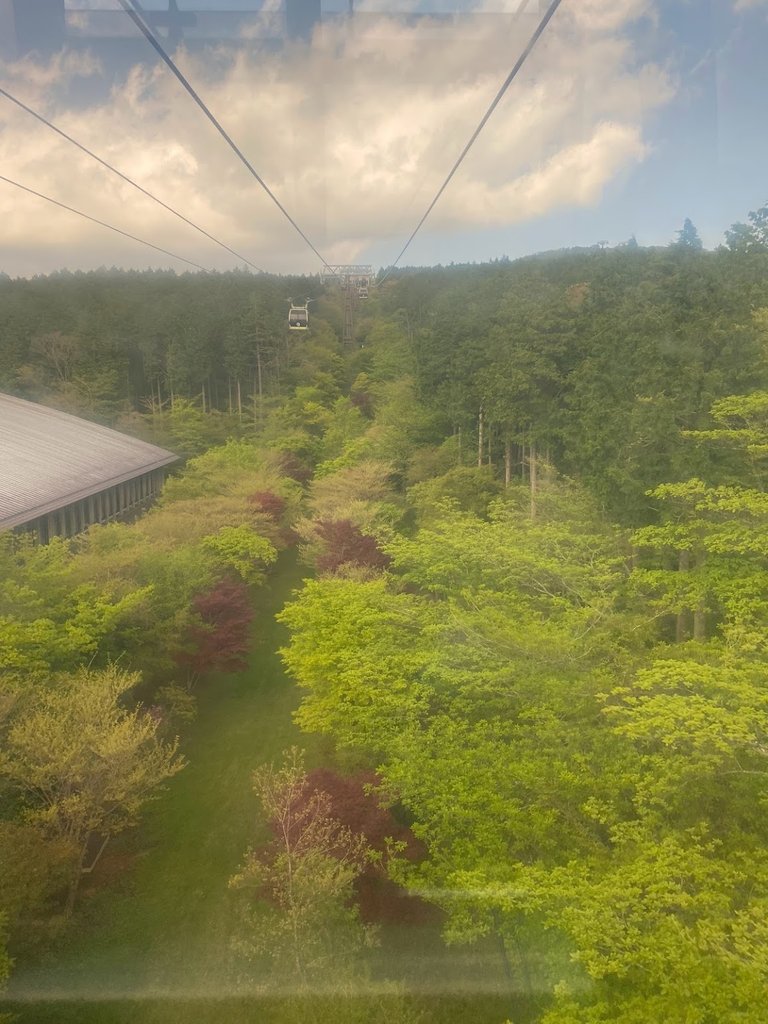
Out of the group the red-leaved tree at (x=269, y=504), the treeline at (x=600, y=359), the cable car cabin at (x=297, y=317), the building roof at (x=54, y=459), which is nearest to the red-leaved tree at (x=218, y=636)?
the building roof at (x=54, y=459)

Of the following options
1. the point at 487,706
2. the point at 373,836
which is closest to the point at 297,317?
the point at 487,706

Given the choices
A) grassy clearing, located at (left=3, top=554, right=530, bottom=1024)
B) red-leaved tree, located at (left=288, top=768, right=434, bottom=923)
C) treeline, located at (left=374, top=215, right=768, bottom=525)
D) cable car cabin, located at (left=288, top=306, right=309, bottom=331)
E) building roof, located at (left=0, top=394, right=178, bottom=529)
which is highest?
cable car cabin, located at (left=288, top=306, right=309, bottom=331)

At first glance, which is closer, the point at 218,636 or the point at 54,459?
the point at 218,636

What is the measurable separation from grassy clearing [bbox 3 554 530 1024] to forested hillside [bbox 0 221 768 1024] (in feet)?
0.11

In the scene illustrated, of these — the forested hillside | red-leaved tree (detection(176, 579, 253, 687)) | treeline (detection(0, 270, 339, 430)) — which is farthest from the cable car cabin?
red-leaved tree (detection(176, 579, 253, 687))

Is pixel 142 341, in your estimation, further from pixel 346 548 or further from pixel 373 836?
pixel 373 836

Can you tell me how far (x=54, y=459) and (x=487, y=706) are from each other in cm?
1240

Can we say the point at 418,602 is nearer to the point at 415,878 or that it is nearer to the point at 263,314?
the point at 415,878

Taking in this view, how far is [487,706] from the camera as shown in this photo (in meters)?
6.03

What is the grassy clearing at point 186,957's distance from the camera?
443 centimetres

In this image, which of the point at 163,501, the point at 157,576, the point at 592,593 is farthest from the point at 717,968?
the point at 163,501

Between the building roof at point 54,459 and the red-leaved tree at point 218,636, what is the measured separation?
378 centimetres

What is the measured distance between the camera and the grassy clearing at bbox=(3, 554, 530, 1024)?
4.43 meters

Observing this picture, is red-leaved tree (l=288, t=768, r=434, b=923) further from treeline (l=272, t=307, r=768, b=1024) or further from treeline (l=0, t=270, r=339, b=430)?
treeline (l=0, t=270, r=339, b=430)
